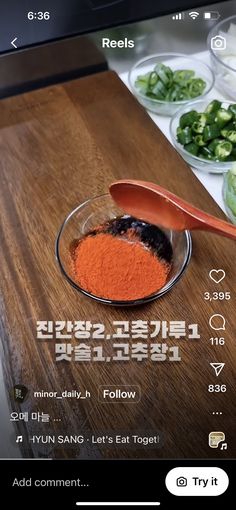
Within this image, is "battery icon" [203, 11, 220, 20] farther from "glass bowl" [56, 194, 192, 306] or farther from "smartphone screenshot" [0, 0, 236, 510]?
"glass bowl" [56, 194, 192, 306]

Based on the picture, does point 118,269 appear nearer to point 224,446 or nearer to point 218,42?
point 224,446

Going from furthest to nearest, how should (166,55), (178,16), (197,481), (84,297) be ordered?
(166,55) → (178,16) → (84,297) → (197,481)

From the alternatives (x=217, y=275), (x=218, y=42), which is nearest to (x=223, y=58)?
(x=218, y=42)

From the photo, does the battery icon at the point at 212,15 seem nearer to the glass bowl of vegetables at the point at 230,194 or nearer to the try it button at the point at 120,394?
the glass bowl of vegetables at the point at 230,194

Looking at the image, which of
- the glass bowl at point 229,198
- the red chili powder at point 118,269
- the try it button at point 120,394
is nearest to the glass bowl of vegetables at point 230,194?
the glass bowl at point 229,198

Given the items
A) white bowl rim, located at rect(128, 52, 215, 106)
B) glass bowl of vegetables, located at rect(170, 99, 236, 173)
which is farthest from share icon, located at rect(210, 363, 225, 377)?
white bowl rim, located at rect(128, 52, 215, 106)

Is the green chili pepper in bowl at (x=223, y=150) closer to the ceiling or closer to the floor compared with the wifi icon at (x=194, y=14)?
closer to the floor

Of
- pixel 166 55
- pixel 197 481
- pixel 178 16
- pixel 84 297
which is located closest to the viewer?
pixel 197 481
